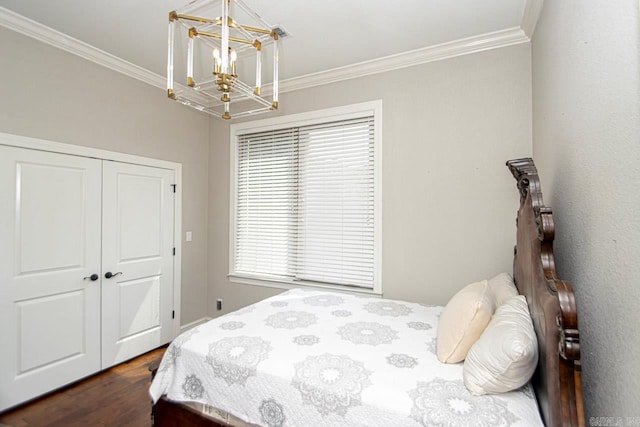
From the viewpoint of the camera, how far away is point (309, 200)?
330 centimetres

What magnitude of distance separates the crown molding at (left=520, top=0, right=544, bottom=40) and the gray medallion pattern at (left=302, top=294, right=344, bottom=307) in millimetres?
2511

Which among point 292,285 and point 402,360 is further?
point 292,285

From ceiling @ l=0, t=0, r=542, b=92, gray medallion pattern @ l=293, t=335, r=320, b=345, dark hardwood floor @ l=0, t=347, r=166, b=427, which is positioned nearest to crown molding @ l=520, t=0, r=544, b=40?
ceiling @ l=0, t=0, r=542, b=92

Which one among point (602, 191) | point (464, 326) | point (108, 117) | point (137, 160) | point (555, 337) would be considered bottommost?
point (464, 326)

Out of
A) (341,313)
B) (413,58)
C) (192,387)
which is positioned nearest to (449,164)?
(413,58)

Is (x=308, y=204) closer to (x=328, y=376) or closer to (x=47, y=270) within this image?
(x=328, y=376)

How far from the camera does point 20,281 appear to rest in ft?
7.49

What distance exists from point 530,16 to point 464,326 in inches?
88.5

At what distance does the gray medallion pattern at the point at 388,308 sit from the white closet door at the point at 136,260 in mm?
2280

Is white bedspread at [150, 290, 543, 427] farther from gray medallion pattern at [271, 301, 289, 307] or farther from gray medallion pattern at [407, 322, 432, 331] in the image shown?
gray medallion pattern at [271, 301, 289, 307]

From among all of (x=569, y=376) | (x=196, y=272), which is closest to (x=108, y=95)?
(x=196, y=272)

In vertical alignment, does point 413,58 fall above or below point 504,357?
above

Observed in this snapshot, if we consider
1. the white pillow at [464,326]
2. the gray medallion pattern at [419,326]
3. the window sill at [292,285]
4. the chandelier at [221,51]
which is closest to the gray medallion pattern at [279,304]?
the window sill at [292,285]

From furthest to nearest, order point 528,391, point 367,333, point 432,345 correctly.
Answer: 1. point 367,333
2. point 432,345
3. point 528,391
